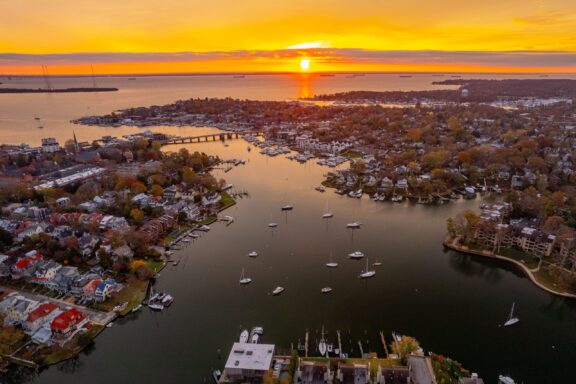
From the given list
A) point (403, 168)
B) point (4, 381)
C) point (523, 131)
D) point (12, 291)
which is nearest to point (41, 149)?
point (12, 291)

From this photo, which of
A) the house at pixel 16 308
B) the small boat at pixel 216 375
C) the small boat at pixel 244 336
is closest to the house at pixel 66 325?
the house at pixel 16 308

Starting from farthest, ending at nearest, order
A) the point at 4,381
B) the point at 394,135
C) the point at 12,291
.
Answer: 1. the point at 394,135
2. the point at 12,291
3. the point at 4,381

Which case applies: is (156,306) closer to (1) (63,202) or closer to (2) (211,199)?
(2) (211,199)

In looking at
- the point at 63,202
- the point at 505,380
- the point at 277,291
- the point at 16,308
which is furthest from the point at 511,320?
the point at 63,202

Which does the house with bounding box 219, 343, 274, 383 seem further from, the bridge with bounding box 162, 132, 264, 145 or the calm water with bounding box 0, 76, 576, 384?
the bridge with bounding box 162, 132, 264, 145

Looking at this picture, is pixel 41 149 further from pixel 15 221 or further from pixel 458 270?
pixel 458 270

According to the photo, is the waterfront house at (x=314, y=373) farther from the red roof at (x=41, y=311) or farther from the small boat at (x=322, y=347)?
the red roof at (x=41, y=311)

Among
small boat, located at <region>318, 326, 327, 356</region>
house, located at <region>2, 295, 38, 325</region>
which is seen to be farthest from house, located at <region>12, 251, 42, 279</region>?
small boat, located at <region>318, 326, 327, 356</region>
